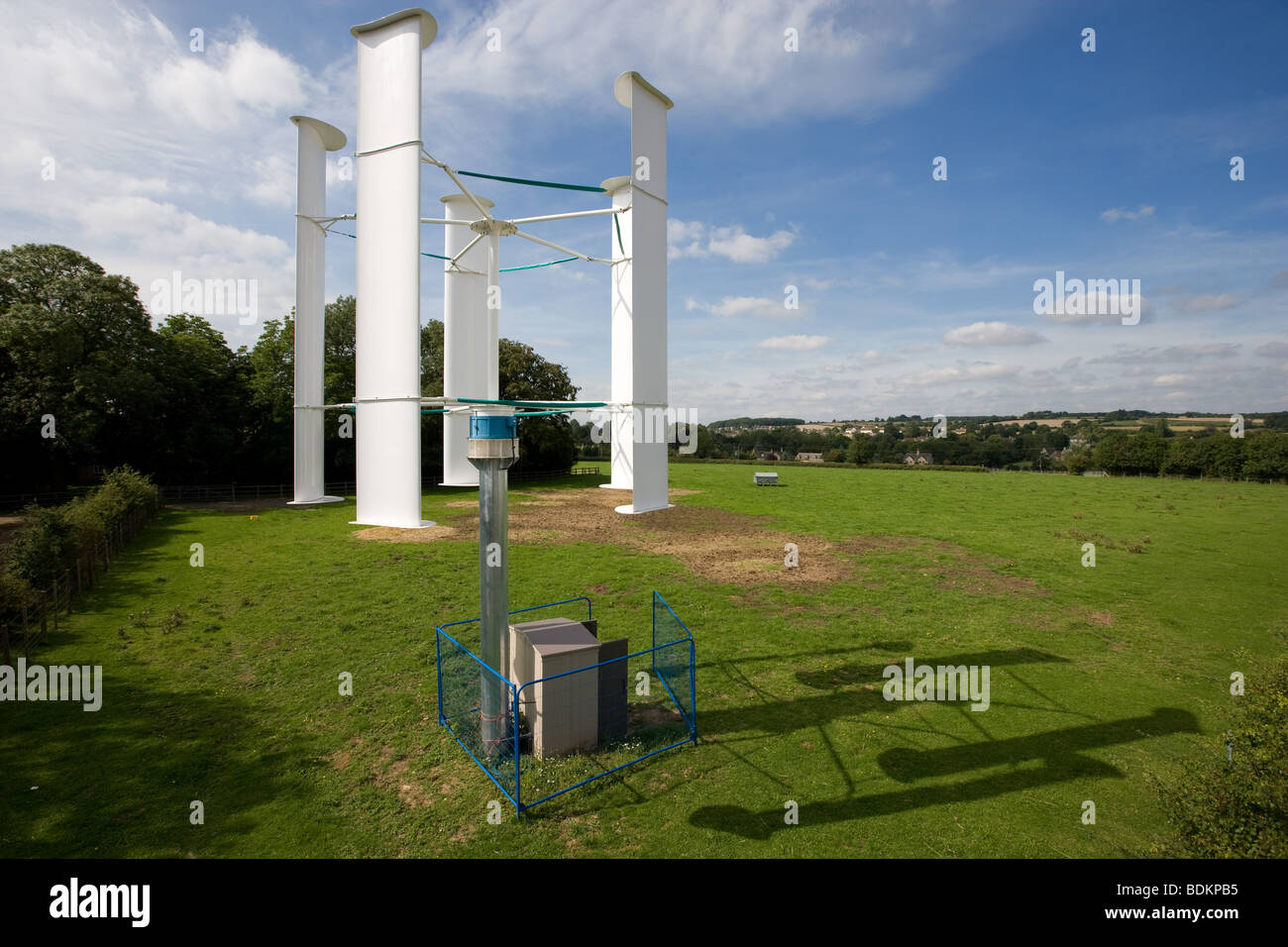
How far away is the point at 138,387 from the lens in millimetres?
28656

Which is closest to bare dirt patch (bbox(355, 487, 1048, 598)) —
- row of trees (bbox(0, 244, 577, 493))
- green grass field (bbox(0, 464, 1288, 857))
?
green grass field (bbox(0, 464, 1288, 857))

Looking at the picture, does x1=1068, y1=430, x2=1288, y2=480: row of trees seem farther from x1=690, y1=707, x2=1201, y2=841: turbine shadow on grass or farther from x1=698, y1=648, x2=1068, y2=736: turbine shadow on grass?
x1=698, y1=648, x2=1068, y2=736: turbine shadow on grass

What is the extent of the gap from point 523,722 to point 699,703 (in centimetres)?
277

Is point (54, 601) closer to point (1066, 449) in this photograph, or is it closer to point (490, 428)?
point (490, 428)

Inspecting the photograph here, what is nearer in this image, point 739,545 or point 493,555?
point 493,555

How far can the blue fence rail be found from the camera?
6930 mm

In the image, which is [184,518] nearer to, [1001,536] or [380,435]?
[380,435]

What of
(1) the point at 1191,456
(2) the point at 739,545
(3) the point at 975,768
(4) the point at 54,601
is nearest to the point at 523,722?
(3) the point at 975,768

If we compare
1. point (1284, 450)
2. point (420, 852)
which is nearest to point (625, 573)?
point (420, 852)

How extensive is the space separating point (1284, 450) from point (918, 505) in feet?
152

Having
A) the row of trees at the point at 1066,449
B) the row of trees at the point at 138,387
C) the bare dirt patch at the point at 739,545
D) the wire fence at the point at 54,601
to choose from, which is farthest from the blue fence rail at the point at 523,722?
the row of trees at the point at 1066,449

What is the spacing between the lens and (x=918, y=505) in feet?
114

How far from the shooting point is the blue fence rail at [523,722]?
6930mm

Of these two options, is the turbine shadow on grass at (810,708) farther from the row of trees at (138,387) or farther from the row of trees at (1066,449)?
the row of trees at (1066,449)
